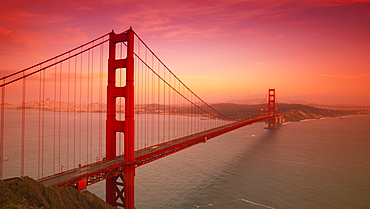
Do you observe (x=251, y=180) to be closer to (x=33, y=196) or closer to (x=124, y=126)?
(x=124, y=126)

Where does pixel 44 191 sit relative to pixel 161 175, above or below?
above

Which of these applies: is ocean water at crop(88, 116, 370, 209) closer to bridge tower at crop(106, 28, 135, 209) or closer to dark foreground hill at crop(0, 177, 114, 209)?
bridge tower at crop(106, 28, 135, 209)

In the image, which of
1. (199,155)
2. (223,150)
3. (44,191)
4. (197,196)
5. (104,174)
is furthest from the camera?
(223,150)

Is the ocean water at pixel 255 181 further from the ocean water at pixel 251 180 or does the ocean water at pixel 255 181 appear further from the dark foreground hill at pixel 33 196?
the dark foreground hill at pixel 33 196

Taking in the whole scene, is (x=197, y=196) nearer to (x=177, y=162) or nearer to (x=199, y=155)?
(x=177, y=162)

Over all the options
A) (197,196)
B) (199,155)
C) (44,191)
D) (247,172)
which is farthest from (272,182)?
(44,191)
